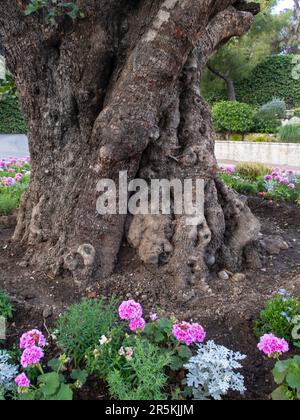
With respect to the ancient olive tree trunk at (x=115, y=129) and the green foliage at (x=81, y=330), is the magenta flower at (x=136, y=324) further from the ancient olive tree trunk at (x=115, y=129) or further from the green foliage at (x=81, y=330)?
the ancient olive tree trunk at (x=115, y=129)

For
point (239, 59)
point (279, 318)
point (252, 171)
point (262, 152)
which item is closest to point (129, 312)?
point (279, 318)

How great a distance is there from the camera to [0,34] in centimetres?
348

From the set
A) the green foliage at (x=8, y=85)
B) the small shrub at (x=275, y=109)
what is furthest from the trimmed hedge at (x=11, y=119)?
the green foliage at (x=8, y=85)

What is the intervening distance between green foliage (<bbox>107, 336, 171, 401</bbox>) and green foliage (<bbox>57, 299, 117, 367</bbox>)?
259 millimetres

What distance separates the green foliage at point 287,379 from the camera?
188 cm

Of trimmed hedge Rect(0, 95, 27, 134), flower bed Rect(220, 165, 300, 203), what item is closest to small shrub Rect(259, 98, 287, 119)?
flower bed Rect(220, 165, 300, 203)

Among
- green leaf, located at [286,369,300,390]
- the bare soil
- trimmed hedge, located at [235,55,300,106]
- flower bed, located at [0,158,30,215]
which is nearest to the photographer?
green leaf, located at [286,369,300,390]

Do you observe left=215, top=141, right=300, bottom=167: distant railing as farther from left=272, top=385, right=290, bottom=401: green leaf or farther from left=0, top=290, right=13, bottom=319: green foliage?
left=272, top=385, right=290, bottom=401: green leaf

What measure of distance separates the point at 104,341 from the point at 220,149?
585 inches

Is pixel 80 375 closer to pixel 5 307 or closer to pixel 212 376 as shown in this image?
pixel 212 376

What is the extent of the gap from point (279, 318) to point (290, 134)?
13115mm

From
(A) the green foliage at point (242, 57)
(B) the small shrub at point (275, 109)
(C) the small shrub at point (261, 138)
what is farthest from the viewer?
(A) the green foliage at point (242, 57)

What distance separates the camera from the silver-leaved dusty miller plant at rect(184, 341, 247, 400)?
2.04m

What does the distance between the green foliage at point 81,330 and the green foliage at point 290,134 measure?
13.4m
